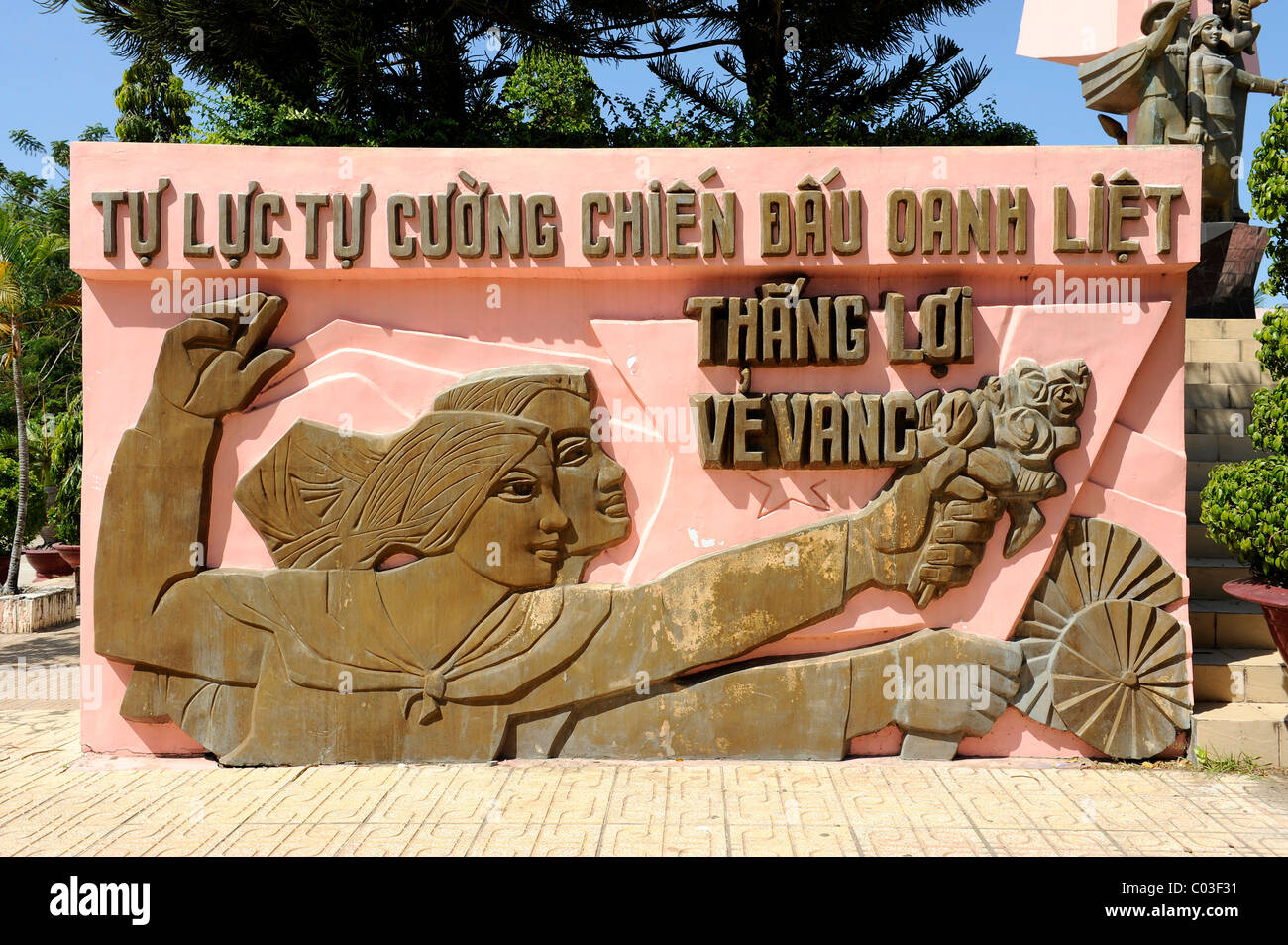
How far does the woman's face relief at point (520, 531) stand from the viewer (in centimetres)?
512

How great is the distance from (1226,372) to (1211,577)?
2177 millimetres

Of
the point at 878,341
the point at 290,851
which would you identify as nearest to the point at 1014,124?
the point at 878,341

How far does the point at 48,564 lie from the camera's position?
12836 millimetres

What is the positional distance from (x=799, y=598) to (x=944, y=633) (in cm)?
76

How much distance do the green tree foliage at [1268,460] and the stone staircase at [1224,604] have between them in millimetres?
656

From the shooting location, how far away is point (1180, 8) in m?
8.48

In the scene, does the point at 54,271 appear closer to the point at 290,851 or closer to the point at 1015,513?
the point at 290,851

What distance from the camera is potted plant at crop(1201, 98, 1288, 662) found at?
16.0ft

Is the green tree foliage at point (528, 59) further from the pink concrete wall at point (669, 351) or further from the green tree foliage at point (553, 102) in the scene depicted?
the pink concrete wall at point (669, 351)

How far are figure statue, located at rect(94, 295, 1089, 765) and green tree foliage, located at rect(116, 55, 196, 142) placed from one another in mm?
10335

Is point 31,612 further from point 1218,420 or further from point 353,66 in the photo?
point 1218,420

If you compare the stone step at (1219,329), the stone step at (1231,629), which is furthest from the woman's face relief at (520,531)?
the stone step at (1219,329)

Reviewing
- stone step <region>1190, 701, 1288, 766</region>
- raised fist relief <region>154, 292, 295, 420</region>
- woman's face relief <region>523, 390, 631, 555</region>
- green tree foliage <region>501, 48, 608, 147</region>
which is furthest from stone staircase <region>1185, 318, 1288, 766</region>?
green tree foliage <region>501, 48, 608, 147</region>

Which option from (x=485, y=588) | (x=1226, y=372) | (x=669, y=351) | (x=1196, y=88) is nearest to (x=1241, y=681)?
(x=1226, y=372)
